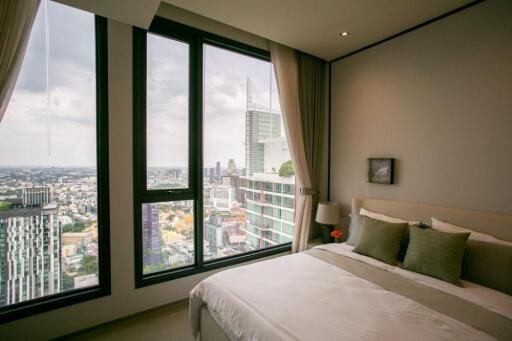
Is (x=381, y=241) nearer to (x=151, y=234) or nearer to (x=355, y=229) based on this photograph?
(x=355, y=229)

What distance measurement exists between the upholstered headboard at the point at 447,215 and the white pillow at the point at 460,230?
0.06 m

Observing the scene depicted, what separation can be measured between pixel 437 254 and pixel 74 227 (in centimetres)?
295

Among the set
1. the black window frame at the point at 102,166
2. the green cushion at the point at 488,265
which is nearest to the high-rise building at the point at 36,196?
the black window frame at the point at 102,166

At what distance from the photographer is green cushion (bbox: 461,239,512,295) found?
1.64 m

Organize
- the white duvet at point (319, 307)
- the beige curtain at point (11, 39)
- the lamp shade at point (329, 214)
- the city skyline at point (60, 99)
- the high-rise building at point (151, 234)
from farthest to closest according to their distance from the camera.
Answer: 1. the lamp shade at point (329, 214)
2. the high-rise building at point (151, 234)
3. the city skyline at point (60, 99)
4. the beige curtain at point (11, 39)
5. the white duvet at point (319, 307)

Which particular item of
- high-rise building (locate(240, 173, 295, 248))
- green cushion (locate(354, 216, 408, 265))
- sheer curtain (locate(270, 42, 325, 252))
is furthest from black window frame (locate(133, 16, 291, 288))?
green cushion (locate(354, 216, 408, 265))

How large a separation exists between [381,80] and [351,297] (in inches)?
93.7

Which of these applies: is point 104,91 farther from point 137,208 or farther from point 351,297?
point 351,297

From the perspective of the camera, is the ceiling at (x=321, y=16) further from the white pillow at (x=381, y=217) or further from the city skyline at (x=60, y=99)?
the white pillow at (x=381, y=217)

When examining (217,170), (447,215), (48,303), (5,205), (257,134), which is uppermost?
(257,134)

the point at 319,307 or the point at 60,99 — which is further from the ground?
the point at 60,99

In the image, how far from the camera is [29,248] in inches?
75.3

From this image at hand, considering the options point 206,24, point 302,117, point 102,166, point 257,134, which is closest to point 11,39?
point 102,166

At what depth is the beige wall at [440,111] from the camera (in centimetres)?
200
